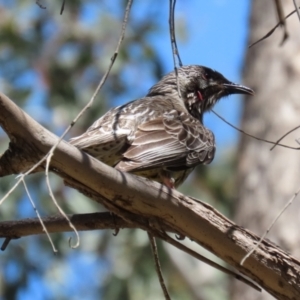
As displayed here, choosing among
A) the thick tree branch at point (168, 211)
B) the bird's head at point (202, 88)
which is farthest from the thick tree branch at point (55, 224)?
the bird's head at point (202, 88)

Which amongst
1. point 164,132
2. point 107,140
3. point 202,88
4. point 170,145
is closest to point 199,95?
point 202,88

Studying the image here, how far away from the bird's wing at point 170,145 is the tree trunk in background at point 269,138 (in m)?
1.56

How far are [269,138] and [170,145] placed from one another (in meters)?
2.66

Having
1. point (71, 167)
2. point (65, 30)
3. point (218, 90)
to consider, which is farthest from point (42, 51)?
point (71, 167)

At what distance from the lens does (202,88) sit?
574 centimetres

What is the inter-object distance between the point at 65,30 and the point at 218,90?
336cm

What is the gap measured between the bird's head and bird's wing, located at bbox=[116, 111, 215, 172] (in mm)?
591

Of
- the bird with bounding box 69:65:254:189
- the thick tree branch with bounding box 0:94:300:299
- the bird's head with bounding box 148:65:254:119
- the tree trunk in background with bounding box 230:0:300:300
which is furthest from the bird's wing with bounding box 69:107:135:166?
the tree trunk in background with bounding box 230:0:300:300

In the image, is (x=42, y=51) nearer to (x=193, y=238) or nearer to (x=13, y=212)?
(x=13, y=212)

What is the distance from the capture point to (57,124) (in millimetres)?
7844

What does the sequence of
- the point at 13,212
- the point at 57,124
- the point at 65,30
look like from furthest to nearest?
the point at 65,30, the point at 57,124, the point at 13,212

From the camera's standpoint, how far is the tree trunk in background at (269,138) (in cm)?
628

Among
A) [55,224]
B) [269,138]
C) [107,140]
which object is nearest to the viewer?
[55,224]

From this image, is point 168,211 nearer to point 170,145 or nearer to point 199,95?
point 170,145
